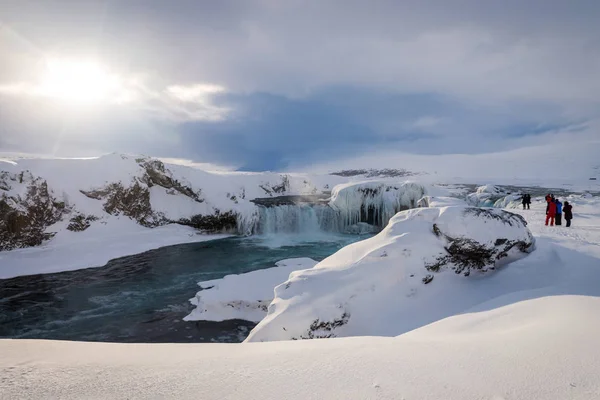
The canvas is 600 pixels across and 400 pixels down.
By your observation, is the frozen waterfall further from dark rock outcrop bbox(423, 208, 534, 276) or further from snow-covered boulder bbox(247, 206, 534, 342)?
dark rock outcrop bbox(423, 208, 534, 276)

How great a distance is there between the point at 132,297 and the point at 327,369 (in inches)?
418

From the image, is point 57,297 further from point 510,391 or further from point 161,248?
point 510,391

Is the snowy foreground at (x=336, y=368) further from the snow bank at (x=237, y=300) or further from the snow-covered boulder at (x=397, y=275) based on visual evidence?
the snow bank at (x=237, y=300)

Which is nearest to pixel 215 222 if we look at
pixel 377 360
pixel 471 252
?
pixel 471 252

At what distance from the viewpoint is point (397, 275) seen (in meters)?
6.10

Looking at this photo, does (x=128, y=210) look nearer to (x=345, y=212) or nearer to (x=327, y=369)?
(x=345, y=212)

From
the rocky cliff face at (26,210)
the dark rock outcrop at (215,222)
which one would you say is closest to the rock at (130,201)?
the dark rock outcrop at (215,222)

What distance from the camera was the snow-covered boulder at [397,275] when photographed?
5332mm

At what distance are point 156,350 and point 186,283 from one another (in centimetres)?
986

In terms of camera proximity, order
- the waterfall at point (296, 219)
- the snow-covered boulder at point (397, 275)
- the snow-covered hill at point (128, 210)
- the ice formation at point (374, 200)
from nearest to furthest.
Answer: the snow-covered boulder at point (397, 275)
the snow-covered hill at point (128, 210)
the waterfall at point (296, 219)
the ice formation at point (374, 200)

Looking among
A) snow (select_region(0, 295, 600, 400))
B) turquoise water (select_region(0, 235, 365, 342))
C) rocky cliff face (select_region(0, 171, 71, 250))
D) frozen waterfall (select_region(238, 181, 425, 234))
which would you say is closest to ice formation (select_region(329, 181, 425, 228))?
frozen waterfall (select_region(238, 181, 425, 234))

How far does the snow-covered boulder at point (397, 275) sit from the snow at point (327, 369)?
216 centimetres

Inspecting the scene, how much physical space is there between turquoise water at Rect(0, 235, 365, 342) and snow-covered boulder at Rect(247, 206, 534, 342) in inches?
114

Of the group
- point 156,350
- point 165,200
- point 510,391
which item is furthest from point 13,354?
point 165,200
